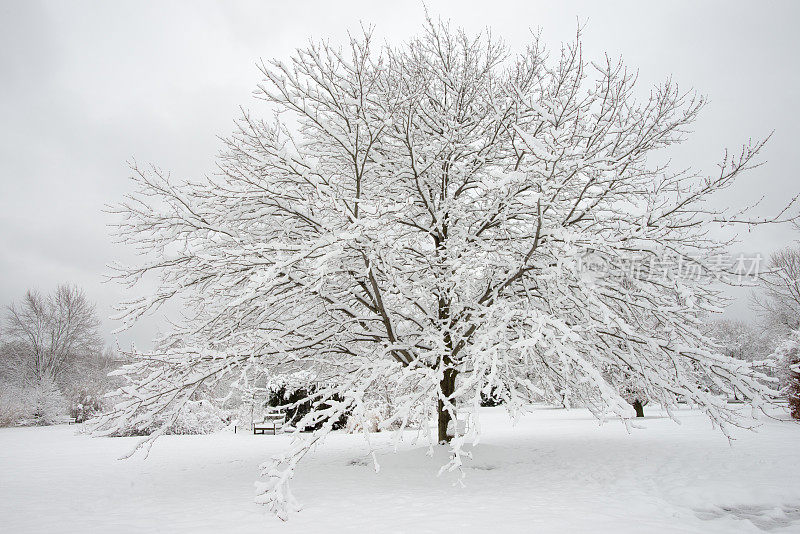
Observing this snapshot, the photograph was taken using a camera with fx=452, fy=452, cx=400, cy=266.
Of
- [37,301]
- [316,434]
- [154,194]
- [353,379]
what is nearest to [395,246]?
[353,379]

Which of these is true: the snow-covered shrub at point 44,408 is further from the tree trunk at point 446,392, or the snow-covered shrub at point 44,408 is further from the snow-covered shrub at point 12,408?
the tree trunk at point 446,392

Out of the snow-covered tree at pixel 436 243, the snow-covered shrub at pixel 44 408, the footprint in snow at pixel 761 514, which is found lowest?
the footprint in snow at pixel 761 514

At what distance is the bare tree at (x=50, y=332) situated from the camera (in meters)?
29.0

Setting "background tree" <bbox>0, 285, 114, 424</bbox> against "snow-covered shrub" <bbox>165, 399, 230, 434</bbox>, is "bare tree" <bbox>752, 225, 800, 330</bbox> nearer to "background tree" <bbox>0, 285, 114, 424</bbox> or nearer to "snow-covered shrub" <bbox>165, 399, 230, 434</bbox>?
"snow-covered shrub" <bbox>165, 399, 230, 434</bbox>

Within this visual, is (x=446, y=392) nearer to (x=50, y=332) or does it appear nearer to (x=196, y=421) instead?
(x=196, y=421)

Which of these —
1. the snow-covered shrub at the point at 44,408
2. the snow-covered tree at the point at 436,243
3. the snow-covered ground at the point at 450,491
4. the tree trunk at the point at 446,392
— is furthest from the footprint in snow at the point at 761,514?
the snow-covered shrub at the point at 44,408

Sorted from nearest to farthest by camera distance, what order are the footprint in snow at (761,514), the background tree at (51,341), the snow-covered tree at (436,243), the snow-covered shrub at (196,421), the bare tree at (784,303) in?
the footprint in snow at (761,514), the snow-covered tree at (436,243), the snow-covered shrub at (196,421), the bare tree at (784,303), the background tree at (51,341)

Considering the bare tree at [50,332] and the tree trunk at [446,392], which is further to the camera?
the bare tree at [50,332]

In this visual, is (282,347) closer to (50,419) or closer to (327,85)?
(327,85)

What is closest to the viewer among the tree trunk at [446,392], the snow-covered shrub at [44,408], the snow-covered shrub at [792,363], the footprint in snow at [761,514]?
the footprint in snow at [761,514]

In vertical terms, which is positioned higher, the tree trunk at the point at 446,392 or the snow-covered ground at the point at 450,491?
the tree trunk at the point at 446,392

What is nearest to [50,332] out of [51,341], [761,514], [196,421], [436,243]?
[51,341]

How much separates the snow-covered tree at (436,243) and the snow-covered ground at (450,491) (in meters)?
0.83

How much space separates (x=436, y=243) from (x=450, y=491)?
14.0 feet
